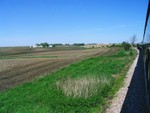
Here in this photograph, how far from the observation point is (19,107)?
11.2 m

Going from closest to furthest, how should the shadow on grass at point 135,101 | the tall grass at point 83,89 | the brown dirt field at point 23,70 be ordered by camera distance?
the shadow on grass at point 135,101 < the tall grass at point 83,89 < the brown dirt field at point 23,70

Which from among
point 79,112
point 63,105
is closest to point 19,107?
point 63,105

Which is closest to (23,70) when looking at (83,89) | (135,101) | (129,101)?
(83,89)

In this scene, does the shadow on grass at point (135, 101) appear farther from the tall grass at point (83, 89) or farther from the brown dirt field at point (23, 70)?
the brown dirt field at point (23, 70)

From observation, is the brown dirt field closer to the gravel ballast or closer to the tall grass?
the tall grass

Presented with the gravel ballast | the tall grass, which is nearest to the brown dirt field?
the tall grass

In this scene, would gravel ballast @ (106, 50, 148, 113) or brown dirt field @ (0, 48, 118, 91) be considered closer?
gravel ballast @ (106, 50, 148, 113)

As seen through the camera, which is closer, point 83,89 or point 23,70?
point 83,89

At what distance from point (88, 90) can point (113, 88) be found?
2518 millimetres

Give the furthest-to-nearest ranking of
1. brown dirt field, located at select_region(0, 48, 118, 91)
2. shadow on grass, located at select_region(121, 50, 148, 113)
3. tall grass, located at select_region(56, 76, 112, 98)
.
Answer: brown dirt field, located at select_region(0, 48, 118, 91)
tall grass, located at select_region(56, 76, 112, 98)
shadow on grass, located at select_region(121, 50, 148, 113)

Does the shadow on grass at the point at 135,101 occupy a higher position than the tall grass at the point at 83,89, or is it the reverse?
the tall grass at the point at 83,89

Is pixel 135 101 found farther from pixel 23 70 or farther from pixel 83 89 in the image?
pixel 23 70

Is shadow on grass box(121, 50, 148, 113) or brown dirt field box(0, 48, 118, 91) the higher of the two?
shadow on grass box(121, 50, 148, 113)

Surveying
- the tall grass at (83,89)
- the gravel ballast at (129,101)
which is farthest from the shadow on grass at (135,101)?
the tall grass at (83,89)
